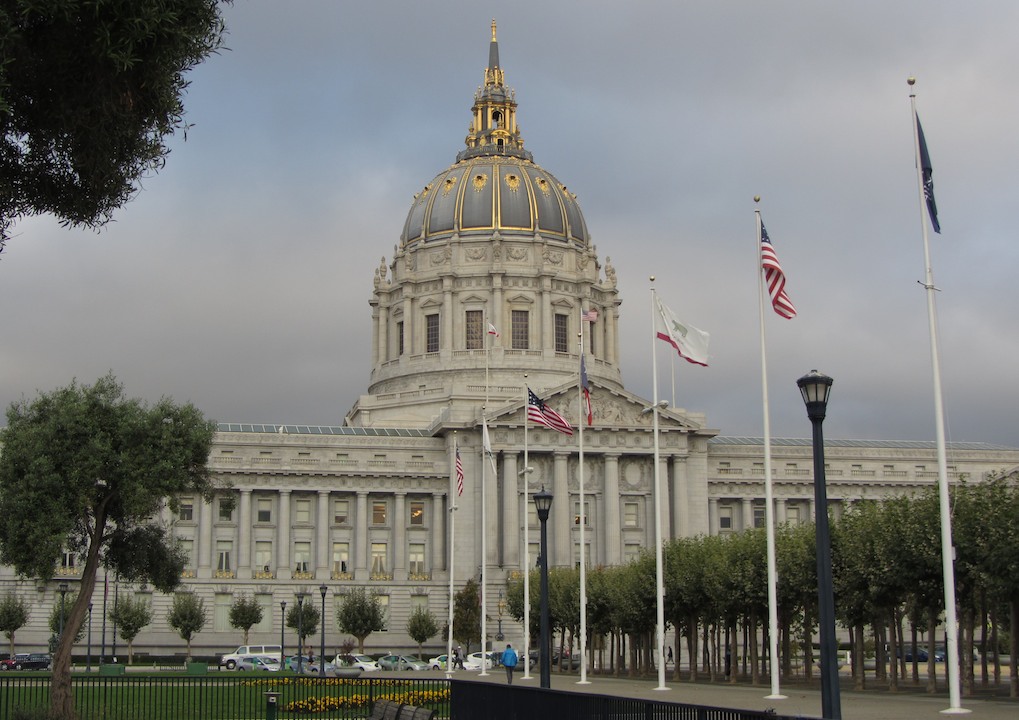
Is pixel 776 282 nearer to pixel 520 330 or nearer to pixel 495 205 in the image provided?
pixel 520 330

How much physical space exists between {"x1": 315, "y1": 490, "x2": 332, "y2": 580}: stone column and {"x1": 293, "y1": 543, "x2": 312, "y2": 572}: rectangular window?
2.82 ft

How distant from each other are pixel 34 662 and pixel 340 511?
104 feet

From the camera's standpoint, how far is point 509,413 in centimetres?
11412

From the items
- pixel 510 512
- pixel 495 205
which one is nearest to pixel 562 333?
pixel 495 205

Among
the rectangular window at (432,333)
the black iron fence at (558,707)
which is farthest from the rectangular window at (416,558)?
the black iron fence at (558,707)

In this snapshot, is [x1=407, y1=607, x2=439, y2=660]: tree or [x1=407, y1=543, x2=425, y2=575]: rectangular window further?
[x1=407, y1=543, x2=425, y2=575]: rectangular window

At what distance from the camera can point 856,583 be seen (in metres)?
56.4

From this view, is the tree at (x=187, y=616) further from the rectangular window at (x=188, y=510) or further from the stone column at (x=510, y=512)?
the stone column at (x=510, y=512)

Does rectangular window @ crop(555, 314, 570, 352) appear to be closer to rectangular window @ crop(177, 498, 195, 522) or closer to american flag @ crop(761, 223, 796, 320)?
rectangular window @ crop(177, 498, 195, 522)

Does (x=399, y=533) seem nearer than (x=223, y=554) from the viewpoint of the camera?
No

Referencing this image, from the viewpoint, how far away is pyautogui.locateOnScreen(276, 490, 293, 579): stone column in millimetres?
→ 112938

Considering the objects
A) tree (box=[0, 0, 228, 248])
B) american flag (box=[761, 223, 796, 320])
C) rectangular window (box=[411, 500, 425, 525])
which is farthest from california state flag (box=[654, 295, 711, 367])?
rectangular window (box=[411, 500, 425, 525])

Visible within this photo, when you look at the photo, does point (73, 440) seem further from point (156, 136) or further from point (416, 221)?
point (416, 221)

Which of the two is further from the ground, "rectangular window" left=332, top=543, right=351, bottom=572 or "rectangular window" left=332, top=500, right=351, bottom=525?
"rectangular window" left=332, top=500, right=351, bottom=525
